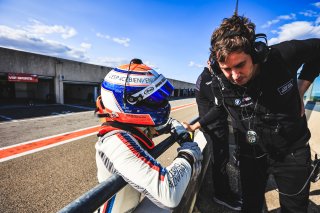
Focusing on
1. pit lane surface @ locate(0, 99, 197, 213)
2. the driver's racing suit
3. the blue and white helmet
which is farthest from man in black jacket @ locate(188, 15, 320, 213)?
pit lane surface @ locate(0, 99, 197, 213)

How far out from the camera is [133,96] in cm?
150

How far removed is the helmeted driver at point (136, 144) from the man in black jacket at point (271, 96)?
587mm

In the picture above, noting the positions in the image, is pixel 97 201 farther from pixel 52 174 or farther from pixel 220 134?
pixel 52 174

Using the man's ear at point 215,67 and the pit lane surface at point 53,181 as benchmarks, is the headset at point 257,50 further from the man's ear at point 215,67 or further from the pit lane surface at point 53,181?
the pit lane surface at point 53,181

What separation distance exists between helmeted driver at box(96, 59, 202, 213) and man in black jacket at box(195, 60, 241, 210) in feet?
4.13

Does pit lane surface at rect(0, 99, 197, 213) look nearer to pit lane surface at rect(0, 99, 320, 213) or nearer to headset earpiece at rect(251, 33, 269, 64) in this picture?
pit lane surface at rect(0, 99, 320, 213)

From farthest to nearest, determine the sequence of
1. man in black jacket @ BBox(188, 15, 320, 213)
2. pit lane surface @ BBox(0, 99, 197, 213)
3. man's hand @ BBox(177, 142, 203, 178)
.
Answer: pit lane surface @ BBox(0, 99, 197, 213) → man in black jacket @ BBox(188, 15, 320, 213) → man's hand @ BBox(177, 142, 203, 178)

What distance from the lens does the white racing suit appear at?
111 cm

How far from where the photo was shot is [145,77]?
154cm

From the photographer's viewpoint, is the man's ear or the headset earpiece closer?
the headset earpiece

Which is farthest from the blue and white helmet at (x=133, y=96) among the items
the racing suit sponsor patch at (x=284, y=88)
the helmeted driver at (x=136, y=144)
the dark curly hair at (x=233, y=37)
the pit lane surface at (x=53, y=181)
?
the pit lane surface at (x=53, y=181)

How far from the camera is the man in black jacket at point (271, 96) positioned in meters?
1.62

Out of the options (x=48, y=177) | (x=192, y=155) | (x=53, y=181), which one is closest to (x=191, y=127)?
(x=192, y=155)

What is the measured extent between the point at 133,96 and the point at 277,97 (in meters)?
1.18
